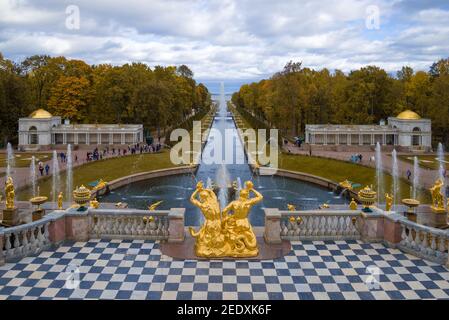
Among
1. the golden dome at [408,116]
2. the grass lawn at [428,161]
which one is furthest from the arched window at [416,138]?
the grass lawn at [428,161]

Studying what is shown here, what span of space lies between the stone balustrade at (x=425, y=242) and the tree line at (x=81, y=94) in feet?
220

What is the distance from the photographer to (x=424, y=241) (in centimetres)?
1570

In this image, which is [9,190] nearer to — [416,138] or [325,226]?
[325,226]

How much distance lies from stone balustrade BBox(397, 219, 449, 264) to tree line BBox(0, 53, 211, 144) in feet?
220

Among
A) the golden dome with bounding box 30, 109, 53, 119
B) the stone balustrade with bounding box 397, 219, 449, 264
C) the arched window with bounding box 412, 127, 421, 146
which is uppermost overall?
the golden dome with bounding box 30, 109, 53, 119

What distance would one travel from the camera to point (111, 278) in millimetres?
14070

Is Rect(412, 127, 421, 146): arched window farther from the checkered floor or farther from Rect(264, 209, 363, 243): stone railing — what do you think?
the checkered floor

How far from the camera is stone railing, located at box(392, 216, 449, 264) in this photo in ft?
49.5

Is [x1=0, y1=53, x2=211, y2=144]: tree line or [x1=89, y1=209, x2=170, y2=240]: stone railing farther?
[x1=0, y1=53, x2=211, y2=144]: tree line

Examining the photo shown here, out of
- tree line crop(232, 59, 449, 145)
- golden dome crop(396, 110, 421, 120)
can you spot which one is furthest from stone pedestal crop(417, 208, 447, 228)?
tree line crop(232, 59, 449, 145)

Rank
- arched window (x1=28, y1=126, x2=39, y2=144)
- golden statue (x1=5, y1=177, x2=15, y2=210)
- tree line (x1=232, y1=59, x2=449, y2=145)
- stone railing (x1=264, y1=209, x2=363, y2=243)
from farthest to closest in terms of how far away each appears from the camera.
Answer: tree line (x1=232, y1=59, x2=449, y2=145) < arched window (x1=28, y1=126, x2=39, y2=144) < golden statue (x1=5, y1=177, x2=15, y2=210) < stone railing (x1=264, y1=209, x2=363, y2=243)
